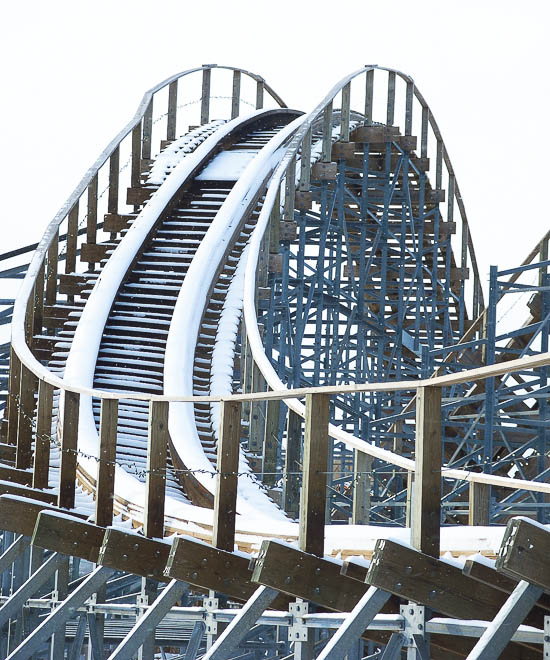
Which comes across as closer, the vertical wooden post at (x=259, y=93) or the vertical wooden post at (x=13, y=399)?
the vertical wooden post at (x=13, y=399)

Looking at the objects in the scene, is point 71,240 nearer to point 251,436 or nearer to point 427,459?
point 251,436

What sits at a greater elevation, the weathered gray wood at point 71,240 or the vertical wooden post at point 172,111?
the vertical wooden post at point 172,111

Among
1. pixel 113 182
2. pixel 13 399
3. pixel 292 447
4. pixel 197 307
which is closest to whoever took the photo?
pixel 292 447

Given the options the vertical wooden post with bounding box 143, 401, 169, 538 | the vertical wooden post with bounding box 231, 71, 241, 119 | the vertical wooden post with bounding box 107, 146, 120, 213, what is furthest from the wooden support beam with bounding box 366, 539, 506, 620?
the vertical wooden post with bounding box 231, 71, 241, 119

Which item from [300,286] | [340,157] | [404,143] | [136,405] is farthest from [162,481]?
[404,143]

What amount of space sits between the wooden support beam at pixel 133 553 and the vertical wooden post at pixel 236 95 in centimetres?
1420

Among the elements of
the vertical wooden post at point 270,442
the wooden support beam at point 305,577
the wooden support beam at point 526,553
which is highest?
the wooden support beam at point 526,553

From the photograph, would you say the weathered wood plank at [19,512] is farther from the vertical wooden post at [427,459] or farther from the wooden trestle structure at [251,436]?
the vertical wooden post at [427,459]

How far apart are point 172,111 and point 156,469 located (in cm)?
1252

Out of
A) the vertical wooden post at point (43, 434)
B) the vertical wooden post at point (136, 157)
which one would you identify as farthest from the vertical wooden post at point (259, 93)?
the vertical wooden post at point (43, 434)

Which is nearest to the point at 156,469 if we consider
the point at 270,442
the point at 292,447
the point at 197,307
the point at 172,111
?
the point at 292,447

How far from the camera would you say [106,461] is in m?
7.52

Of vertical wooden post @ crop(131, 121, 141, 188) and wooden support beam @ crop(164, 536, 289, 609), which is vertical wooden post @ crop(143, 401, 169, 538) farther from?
vertical wooden post @ crop(131, 121, 141, 188)

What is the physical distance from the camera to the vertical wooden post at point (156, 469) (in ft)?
22.6
